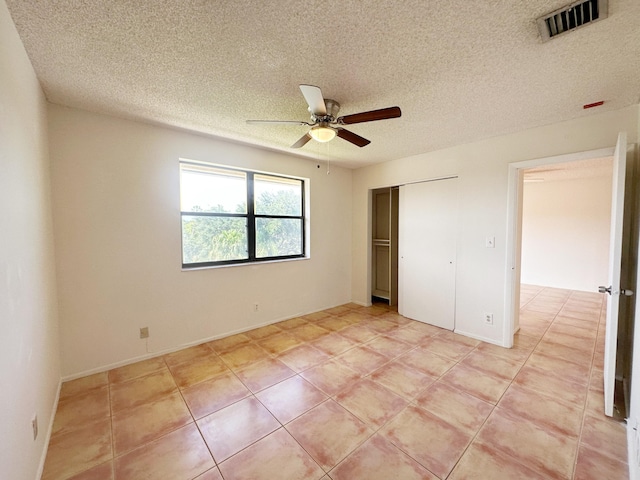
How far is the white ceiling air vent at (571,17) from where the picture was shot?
1221 millimetres

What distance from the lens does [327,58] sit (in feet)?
5.27

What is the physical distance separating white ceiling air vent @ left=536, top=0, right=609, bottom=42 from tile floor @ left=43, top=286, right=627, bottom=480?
2370mm

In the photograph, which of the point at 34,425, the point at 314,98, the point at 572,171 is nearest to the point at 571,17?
the point at 314,98

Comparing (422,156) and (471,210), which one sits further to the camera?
(422,156)

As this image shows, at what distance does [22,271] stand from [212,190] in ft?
6.40

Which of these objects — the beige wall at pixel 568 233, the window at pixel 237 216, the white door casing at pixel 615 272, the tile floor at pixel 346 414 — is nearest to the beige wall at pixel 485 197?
the tile floor at pixel 346 414

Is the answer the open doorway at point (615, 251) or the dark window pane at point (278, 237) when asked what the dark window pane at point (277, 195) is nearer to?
the dark window pane at point (278, 237)

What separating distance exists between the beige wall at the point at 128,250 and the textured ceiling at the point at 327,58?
1.02 feet

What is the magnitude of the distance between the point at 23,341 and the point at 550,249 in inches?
316

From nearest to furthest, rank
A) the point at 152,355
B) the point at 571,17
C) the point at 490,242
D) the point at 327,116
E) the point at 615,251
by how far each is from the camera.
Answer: the point at 571,17, the point at 615,251, the point at 327,116, the point at 152,355, the point at 490,242

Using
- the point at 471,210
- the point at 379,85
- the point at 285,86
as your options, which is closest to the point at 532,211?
the point at 471,210

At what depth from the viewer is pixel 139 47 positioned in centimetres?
153

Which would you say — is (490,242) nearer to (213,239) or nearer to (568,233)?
(213,239)

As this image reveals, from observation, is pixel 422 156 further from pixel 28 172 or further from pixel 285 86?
pixel 28 172
